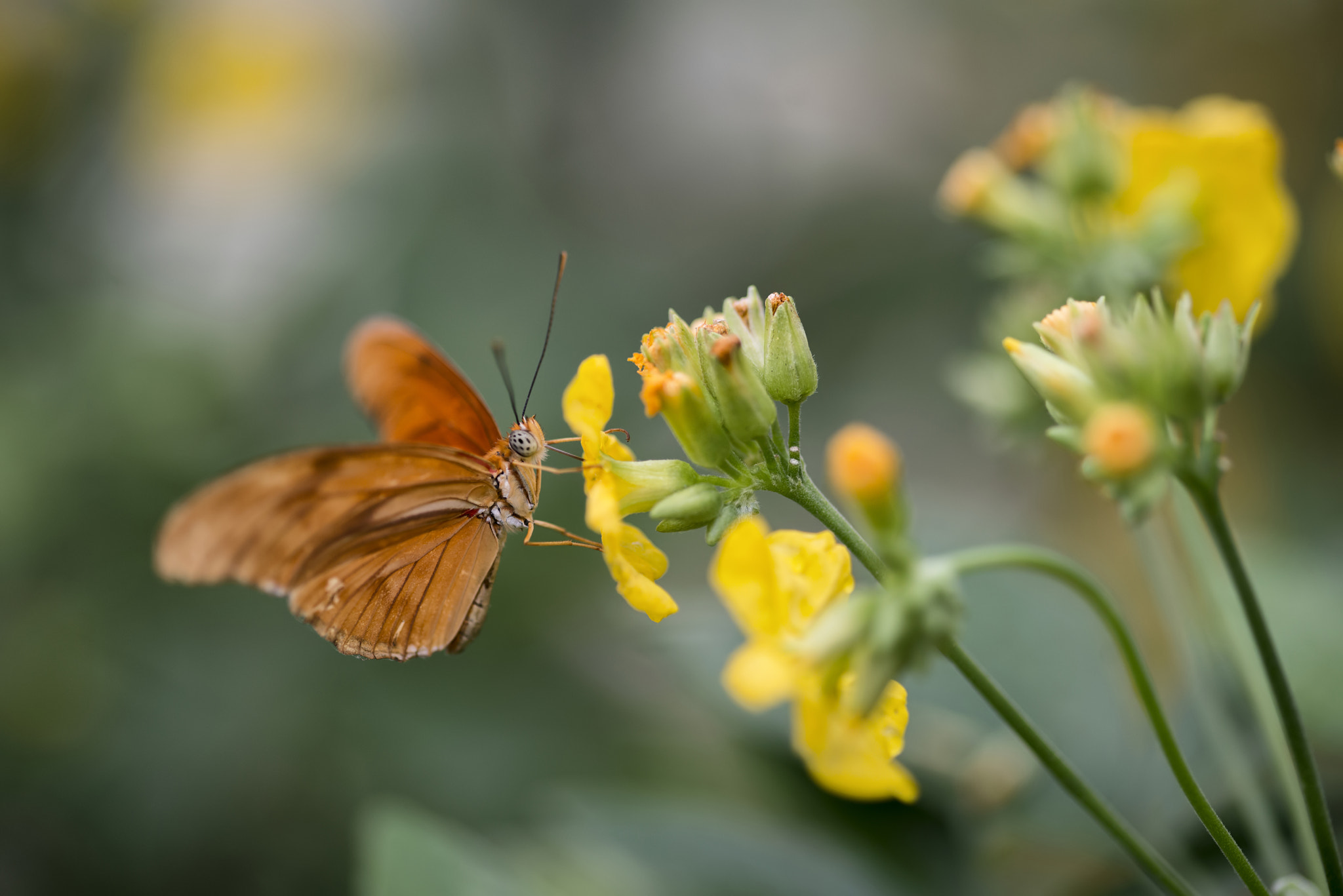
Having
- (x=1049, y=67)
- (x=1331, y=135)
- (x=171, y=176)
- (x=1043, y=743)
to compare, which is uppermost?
(x=1049, y=67)

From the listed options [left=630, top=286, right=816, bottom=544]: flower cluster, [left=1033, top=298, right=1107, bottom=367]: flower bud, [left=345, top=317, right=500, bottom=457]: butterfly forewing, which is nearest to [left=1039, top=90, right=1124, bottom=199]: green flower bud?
[left=1033, top=298, right=1107, bottom=367]: flower bud

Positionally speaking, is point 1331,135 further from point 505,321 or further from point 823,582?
point 823,582

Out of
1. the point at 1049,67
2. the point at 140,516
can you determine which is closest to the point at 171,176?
the point at 140,516

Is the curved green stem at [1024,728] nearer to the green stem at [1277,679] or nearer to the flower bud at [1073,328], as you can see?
the green stem at [1277,679]

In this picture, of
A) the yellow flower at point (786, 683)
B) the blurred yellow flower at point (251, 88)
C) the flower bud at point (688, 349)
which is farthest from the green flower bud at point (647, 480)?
the blurred yellow flower at point (251, 88)

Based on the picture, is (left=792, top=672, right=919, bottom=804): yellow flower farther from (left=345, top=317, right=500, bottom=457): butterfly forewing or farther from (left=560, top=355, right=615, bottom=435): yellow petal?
(left=345, top=317, right=500, bottom=457): butterfly forewing

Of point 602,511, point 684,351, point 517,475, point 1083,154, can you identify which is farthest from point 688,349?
point 1083,154
